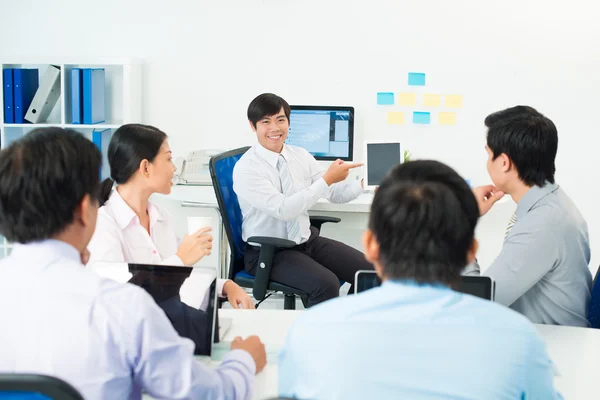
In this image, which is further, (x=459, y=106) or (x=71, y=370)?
(x=459, y=106)

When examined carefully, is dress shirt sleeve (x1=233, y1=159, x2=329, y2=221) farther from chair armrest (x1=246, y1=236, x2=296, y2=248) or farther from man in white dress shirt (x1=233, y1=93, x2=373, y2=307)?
chair armrest (x1=246, y1=236, x2=296, y2=248)

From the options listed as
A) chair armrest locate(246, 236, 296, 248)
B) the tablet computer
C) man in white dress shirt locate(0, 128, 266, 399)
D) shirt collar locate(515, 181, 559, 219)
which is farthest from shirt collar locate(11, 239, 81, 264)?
the tablet computer

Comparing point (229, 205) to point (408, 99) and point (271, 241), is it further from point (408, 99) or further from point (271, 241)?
point (408, 99)

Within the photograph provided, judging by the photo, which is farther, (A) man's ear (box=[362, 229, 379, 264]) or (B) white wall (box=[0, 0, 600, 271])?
(B) white wall (box=[0, 0, 600, 271])

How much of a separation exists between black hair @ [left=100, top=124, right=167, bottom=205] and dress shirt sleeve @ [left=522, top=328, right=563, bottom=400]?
1500 millimetres

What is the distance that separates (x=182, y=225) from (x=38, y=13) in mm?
1562

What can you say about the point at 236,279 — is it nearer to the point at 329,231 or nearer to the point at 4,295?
the point at 329,231

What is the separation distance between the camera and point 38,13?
179 inches

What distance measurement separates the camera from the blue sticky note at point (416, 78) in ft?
14.3

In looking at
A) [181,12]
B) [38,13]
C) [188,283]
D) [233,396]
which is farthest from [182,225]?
[233,396]

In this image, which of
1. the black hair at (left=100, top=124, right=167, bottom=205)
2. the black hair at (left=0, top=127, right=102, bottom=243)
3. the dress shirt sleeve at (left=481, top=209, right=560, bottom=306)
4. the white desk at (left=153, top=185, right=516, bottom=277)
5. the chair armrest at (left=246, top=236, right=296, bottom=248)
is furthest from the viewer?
the white desk at (left=153, top=185, right=516, bottom=277)

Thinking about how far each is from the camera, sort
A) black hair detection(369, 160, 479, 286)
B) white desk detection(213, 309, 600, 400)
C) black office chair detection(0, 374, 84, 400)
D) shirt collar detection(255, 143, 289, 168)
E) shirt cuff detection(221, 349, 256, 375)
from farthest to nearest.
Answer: shirt collar detection(255, 143, 289, 168), white desk detection(213, 309, 600, 400), shirt cuff detection(221, 349, 256, 375), black hair detection(369, 160, 479, 286), black office chair detection(0, 374, 84, 400)

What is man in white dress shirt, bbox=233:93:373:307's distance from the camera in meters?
3.17

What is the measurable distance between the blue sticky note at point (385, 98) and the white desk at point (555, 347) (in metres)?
2.44
